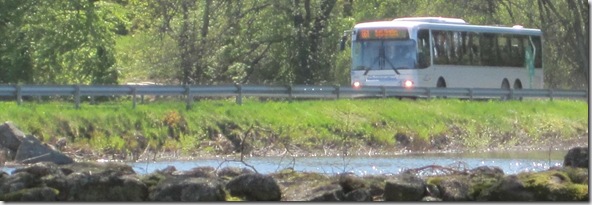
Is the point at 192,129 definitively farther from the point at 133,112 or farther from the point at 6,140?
the point at 6,140

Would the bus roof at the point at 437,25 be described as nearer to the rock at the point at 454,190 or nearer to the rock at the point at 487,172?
the rock at the point at 487,172

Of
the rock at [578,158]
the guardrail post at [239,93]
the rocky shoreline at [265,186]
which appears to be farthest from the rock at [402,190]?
the guardrail post at [239,93]

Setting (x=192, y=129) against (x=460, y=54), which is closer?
(x=192, y=129)

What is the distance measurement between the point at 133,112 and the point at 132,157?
247cm

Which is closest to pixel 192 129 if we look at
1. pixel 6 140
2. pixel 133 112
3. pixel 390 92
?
pixel 133 112

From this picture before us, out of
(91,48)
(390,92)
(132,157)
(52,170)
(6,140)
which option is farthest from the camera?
(91,48)

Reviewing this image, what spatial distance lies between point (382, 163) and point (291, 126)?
5.45m

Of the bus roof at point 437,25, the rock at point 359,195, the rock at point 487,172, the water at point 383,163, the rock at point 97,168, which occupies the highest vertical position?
the bus roof at point 437,25

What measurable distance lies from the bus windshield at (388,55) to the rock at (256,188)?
26.3 meters

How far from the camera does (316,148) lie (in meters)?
32.8

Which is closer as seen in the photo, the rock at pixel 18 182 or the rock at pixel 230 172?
the rock at pixel 18 182

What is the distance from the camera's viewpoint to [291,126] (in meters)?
33.4

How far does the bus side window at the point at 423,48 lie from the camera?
42.9 m

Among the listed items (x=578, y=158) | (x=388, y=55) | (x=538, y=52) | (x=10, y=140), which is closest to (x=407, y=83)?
(x=388, y=55)
